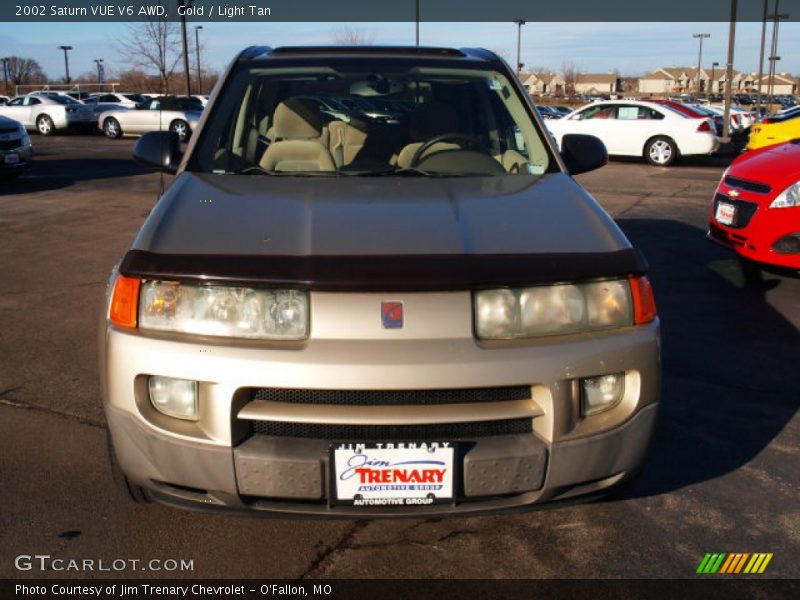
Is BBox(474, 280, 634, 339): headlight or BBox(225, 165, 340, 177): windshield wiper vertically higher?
BBox(225, 165, 340, 177): windshield wiper

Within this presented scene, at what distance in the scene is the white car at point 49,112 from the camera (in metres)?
26.3

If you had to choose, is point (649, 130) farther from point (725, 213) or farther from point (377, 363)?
point (377, 363)

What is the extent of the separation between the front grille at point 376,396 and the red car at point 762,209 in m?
4.35

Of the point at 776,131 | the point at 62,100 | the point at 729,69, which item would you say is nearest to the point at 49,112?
the point at 62,100

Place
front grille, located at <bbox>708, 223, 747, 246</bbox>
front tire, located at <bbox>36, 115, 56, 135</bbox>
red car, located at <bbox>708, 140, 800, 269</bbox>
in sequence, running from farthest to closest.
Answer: front tire, located at <bbox>36, 115, 56, 135</bbox>
front grille, located at <bbox>708, 223, 747, 246</bbox>
red car, located at <bbox>708, 140, 800, 269</bbox>

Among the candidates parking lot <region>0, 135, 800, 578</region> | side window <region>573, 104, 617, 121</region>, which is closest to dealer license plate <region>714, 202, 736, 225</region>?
parking lot <region>0, 135, 800, 578</region>

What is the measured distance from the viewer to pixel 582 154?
3.78 metres

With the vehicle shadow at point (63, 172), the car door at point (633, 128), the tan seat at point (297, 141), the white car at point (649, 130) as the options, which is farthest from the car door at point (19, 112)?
the tan seat at point (297, 141)

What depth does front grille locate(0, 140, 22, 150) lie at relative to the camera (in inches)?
484

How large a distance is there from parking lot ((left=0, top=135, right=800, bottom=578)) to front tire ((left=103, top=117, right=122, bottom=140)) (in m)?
20.9

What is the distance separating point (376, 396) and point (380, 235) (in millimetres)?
552

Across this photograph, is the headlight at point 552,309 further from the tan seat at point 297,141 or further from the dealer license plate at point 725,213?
the dealer license plate at point 725,213
